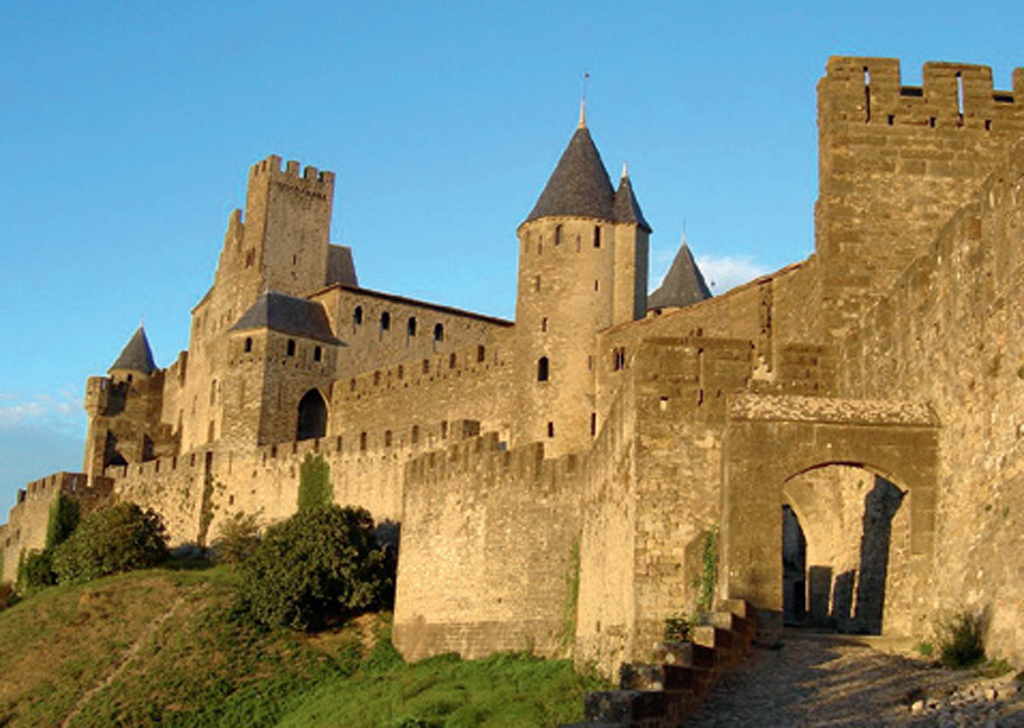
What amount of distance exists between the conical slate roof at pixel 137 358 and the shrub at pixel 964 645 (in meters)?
65.0

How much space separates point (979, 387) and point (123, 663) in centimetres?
2861

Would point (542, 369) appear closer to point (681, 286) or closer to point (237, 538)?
point (237, 538)

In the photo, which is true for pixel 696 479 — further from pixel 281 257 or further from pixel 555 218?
pixel 281 257

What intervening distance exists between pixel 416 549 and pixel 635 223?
48.8 feet

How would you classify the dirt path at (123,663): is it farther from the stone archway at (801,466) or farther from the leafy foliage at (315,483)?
the stone archway at (801,466)

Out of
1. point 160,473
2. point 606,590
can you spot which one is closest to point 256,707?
point 606,590

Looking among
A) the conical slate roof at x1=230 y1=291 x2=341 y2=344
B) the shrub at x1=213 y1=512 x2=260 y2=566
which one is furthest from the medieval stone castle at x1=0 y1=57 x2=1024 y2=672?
→ the conical slate roof at x1=230 y1=291 x2=341 y2=344

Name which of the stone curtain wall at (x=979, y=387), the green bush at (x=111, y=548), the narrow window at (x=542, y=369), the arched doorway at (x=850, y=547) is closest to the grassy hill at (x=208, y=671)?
the green bush at (x=111, y=548)

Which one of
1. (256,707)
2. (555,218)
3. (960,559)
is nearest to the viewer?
(960,559)

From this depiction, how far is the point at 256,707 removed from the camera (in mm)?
35844

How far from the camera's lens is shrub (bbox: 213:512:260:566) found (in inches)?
1992

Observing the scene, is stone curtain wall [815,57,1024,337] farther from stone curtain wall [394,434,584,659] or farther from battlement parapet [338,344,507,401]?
battlement parapet [338,344,507,401]

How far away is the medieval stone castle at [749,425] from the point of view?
17500 mm

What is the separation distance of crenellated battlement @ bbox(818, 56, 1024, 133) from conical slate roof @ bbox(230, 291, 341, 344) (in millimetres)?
38163
